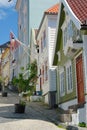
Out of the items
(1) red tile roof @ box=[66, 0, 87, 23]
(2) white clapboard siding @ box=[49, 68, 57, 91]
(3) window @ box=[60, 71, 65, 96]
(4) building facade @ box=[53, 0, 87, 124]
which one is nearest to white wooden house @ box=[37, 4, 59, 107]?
(2) white clapboard siding @ box=[49, 68, 57, 91]

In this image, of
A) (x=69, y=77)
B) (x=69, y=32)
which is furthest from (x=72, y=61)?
(x=69, y=32)

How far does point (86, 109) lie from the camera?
1553 cm

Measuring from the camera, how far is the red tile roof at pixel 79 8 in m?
16.1

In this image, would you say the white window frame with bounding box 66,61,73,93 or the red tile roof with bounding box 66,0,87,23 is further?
the white window frame with bounding box 66,61,73,93

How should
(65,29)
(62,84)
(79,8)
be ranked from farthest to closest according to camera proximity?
(62,84)
(65,29)
(79,8)

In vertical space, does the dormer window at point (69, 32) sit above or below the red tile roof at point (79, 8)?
below

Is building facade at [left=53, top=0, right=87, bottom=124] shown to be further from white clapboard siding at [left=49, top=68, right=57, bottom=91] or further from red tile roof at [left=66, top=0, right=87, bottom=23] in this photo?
white clapboard siding at [left=49, top=68, right=57, bottom=91]

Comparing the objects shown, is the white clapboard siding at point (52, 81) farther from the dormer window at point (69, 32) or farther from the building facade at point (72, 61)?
the dormer window at point (69, 32)

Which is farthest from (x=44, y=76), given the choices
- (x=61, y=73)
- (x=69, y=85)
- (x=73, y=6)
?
(x=73, y=6)

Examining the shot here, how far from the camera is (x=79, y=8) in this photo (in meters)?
17.1

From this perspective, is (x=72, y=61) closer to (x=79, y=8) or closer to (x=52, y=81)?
(x=79, y=8)

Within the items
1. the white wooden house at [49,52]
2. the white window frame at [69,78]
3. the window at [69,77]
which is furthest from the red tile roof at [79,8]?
the white wooden house at [49,52]

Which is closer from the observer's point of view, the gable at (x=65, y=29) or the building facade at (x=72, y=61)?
the building facade at (x=72, y=61)

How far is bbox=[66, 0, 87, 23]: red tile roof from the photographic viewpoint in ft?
52.7
